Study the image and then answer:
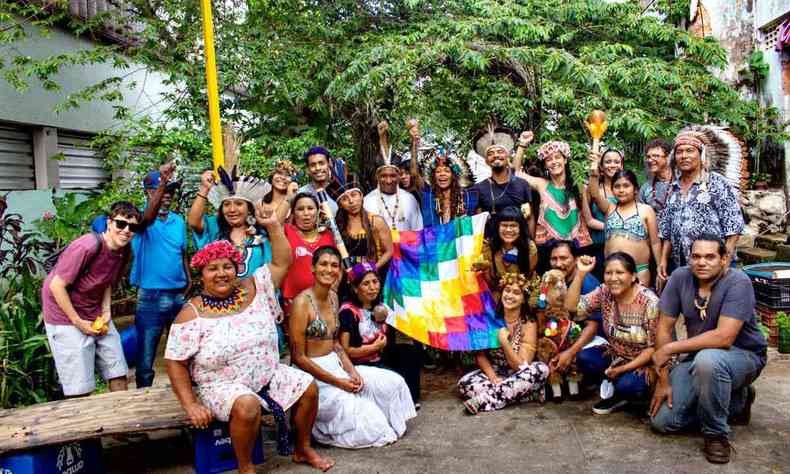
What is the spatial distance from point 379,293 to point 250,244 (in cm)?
100

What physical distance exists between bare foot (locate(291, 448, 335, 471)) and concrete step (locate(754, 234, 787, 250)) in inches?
249

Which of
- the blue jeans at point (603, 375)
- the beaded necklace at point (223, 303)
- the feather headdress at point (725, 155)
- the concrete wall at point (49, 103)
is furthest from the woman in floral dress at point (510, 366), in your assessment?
the concrete wall at point (49, 103)

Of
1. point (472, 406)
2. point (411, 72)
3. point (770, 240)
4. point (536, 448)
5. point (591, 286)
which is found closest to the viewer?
point (536, 448)

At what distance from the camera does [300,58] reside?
24.1ft

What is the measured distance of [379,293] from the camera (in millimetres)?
4637

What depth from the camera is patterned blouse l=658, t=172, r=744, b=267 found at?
14.6ft

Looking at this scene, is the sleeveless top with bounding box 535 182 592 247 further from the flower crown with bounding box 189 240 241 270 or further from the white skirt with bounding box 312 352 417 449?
the flower crown with bounding box 189 240 241 270

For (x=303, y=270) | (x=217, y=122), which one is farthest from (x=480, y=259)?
(x=217, y=122)

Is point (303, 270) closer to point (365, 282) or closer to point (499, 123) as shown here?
point (365, 282)

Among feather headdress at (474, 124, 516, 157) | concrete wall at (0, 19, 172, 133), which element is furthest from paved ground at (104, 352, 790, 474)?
concrete wall at (0, 19, 172, 133)

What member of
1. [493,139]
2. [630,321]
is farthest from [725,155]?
[493,139]

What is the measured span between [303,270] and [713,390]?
2.76 m

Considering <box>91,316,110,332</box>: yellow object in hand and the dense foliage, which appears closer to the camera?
<box>91,316,110,332</box>: yellow object in hand

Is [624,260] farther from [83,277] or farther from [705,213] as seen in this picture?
[83,277]
